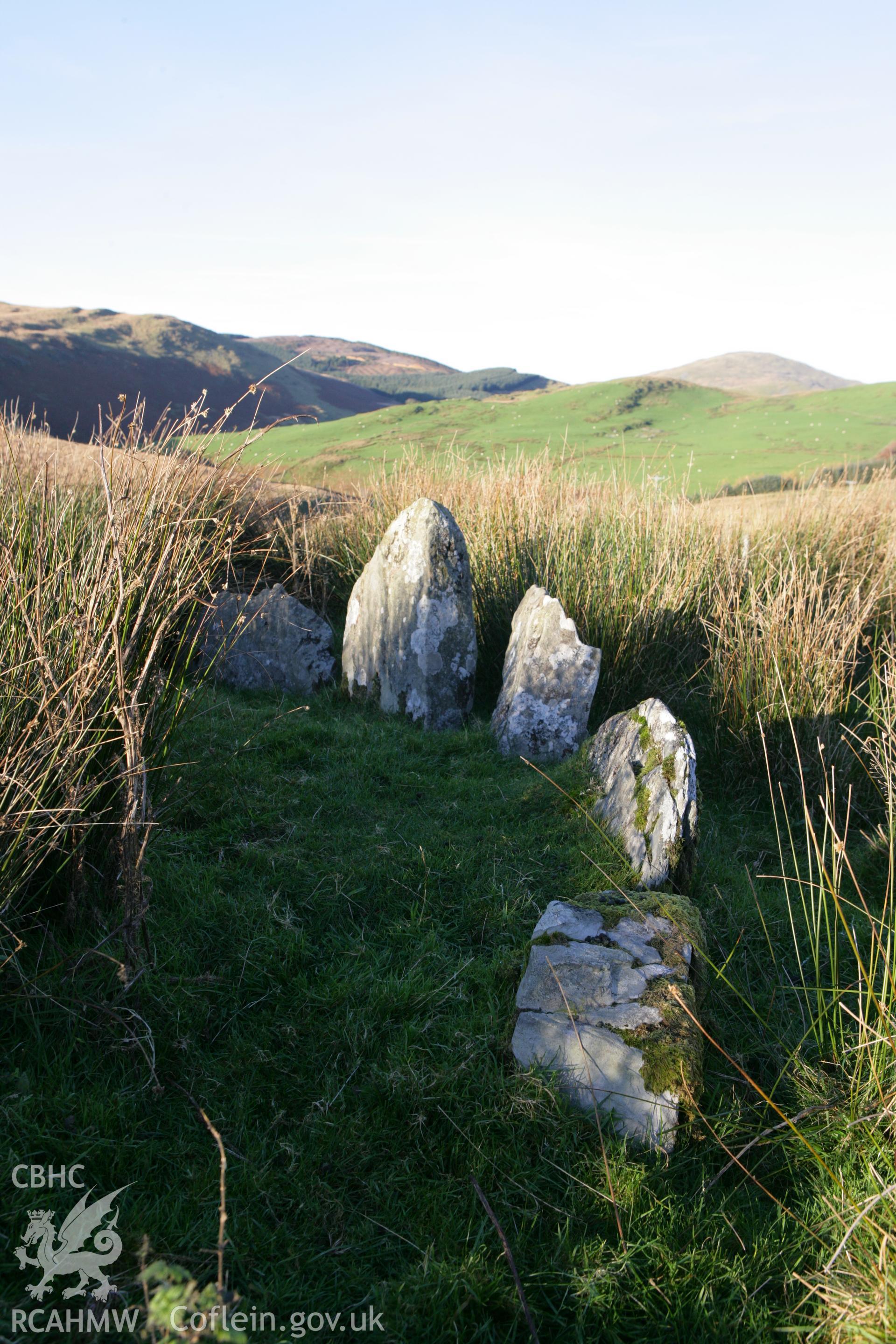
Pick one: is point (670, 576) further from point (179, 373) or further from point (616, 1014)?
point (179, 373)

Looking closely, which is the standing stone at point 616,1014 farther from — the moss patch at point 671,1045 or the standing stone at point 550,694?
the standing stone at point 550,694

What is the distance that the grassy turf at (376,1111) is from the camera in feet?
5.56

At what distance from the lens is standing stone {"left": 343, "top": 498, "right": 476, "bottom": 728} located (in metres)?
5.09

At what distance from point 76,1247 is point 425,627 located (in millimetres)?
3846

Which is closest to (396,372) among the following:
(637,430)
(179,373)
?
(179,373)

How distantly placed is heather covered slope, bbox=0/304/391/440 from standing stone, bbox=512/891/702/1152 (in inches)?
1022

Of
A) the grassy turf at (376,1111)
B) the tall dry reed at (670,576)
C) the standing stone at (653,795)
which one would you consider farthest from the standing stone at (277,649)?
the standing stone at (653,795)

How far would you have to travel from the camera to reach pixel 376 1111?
2.09 m

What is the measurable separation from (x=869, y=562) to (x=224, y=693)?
5.63 m

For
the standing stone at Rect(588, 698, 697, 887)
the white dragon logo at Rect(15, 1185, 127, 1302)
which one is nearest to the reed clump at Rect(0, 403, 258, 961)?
the white dragon logo at Rect(15, 1185, 127, 1302)

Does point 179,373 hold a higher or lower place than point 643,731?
higher

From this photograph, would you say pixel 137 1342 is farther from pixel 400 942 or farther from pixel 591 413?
pixel 591 413

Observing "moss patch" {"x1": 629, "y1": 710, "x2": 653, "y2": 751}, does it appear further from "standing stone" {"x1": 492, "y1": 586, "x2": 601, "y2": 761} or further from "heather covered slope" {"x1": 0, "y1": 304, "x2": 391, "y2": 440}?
"heather covered slope" {"x1": 0, "y1": 304, "x2": 391, "y2": 440}

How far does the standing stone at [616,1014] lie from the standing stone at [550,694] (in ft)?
6.16
